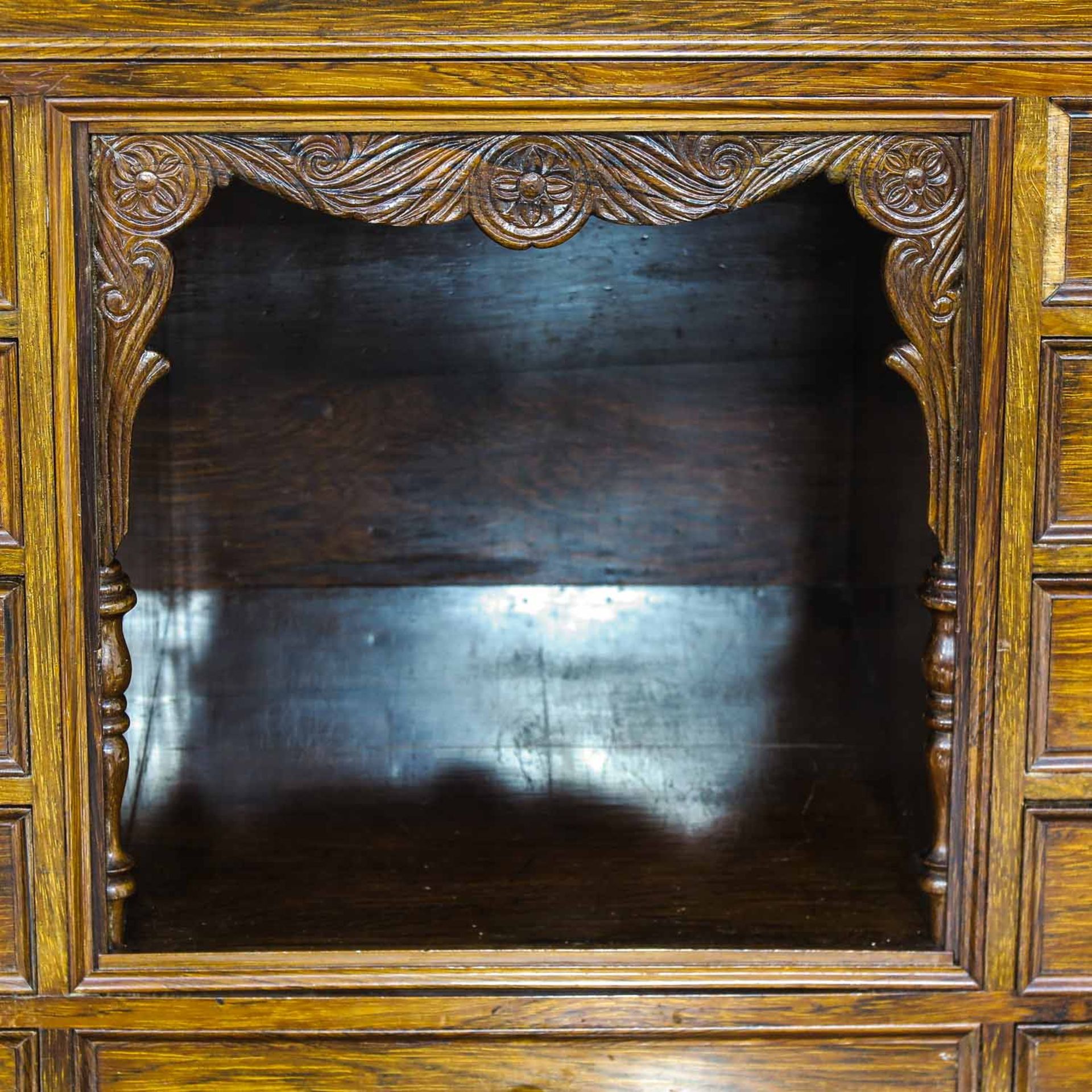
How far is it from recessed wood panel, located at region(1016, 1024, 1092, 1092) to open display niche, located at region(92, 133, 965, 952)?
0.27 m

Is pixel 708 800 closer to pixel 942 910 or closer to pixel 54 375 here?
pixel 942 910

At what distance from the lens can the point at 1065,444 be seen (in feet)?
5.64

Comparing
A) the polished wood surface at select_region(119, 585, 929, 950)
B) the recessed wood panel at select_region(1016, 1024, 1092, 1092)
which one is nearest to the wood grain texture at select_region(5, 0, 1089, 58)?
the polished wood surface at select_region(119, 585, 929, 950)

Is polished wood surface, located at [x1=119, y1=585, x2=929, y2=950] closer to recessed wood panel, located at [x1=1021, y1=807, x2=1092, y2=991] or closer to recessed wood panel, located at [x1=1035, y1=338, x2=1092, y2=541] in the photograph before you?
recessed wood panel, located at [x1=1021, y1=807, x2=1092, y2=991]

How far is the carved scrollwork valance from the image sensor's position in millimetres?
1689

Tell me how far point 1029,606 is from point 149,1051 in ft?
4.14

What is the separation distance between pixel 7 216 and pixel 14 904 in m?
0.85

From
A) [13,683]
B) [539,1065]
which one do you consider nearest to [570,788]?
[539,1065]

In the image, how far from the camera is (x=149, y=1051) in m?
1.83

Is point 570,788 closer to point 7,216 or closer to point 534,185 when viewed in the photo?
point 534,185

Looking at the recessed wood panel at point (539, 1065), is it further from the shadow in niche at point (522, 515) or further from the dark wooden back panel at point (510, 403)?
the dark wooden back panel at point (510, 403)

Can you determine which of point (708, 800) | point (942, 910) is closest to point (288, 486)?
point (708, 800)

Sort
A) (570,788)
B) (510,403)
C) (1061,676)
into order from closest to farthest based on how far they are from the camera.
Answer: (1061,676), (570,788), (510,403)

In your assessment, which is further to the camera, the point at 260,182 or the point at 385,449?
the point at 385,449
